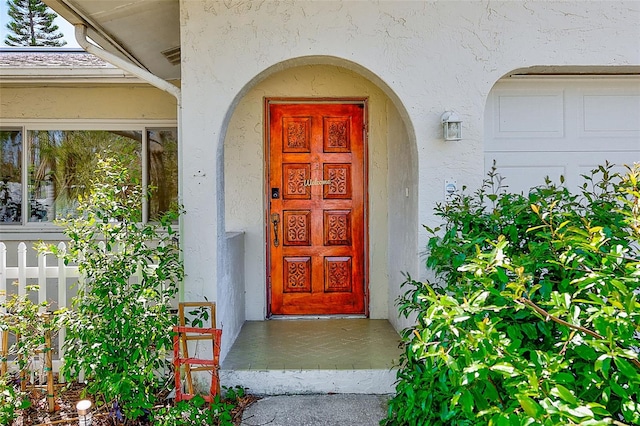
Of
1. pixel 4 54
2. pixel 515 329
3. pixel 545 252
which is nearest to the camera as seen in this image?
pixel 515 329

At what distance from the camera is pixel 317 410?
339 cm

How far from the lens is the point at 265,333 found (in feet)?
15.3

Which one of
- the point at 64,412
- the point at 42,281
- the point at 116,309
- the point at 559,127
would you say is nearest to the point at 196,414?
the point at 116,309

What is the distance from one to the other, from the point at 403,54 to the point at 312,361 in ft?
9.05

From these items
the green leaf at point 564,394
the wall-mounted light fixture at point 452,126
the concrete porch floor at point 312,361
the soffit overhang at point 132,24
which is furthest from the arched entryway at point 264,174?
the green leaf at point 564,394

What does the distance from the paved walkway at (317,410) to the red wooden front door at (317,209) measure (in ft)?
5.68

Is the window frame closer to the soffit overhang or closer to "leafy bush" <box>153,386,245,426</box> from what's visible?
the soffit overhang

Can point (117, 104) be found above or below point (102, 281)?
above

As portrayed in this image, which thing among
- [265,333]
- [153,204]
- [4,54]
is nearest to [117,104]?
[153,204]

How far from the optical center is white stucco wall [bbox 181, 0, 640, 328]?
3688mm

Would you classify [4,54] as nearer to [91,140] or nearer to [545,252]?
[91,140]

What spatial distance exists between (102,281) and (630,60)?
15.3ft

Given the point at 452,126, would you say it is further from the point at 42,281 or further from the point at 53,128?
the point at 53,128

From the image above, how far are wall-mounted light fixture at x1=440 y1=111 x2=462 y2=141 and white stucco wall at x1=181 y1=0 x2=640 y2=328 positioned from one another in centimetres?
9
